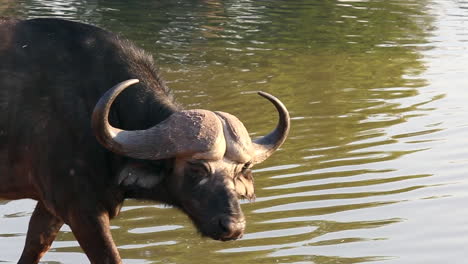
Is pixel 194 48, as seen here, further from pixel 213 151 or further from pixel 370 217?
pixel 213 151

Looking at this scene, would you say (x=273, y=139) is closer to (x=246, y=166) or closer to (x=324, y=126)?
(x=246, y=166)

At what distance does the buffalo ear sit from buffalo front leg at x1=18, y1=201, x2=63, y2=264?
1007mm

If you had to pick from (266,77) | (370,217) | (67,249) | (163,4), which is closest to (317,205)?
(370,217)

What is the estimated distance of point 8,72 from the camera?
6.39 meters

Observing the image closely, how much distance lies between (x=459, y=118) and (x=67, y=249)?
16.5 ft

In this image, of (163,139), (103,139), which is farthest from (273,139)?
(103,139)

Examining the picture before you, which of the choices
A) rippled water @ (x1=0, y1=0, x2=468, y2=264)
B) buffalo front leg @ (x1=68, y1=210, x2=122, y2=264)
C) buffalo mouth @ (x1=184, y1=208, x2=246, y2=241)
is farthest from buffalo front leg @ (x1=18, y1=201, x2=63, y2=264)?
buffalo mouth @ (x1=184, y1=208, x2=246, y2=241)

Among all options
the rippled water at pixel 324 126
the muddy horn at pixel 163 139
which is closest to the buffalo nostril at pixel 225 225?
the muddy horn at pixel 163 139

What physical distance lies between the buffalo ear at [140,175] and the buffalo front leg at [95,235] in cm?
26

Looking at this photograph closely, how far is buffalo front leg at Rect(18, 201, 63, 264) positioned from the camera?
22.5 feet

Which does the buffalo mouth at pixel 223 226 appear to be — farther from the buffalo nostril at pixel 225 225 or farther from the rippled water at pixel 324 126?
the rippled water at pixel 324 126

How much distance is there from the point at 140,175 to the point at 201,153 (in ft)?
1.40

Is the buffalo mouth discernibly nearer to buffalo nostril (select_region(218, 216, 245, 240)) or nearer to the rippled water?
buffalo nostril (select_region(218, 216, 245, 240))

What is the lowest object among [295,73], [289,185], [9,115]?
[295,73]
